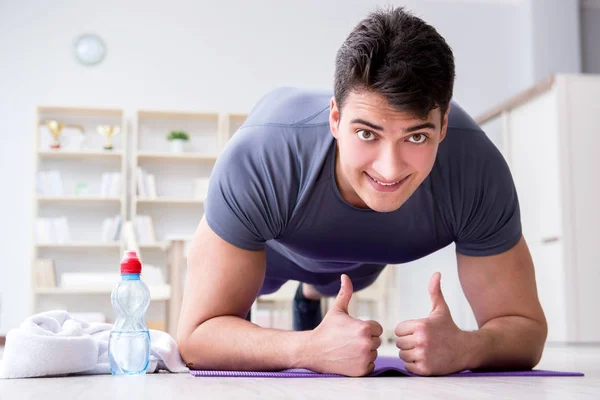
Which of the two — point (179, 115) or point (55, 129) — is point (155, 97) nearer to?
point (179, 115)

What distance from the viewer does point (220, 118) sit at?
6207mm

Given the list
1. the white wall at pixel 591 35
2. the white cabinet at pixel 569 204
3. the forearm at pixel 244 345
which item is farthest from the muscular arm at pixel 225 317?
the white wall at pixel 591 35

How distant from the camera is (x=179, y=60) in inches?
253

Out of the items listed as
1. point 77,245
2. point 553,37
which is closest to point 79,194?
point 77,245

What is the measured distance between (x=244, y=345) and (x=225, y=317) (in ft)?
0.25

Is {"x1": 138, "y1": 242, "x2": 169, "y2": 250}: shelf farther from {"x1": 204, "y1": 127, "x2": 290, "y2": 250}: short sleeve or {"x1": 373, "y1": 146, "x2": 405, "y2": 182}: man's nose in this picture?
{"x1": 373, "y1": 146, "x2": 405, "y2": 182}: man's nose

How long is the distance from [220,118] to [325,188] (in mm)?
4815

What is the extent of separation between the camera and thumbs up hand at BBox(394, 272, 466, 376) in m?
1.34

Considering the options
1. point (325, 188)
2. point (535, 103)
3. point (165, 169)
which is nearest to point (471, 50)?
point (535, 103)

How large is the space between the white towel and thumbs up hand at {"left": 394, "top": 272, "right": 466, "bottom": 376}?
1.52ft

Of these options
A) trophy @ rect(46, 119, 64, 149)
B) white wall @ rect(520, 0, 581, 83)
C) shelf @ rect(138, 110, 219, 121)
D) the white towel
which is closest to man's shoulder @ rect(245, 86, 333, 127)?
the white towel

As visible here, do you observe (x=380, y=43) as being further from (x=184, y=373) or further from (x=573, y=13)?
(x=573, y=13)

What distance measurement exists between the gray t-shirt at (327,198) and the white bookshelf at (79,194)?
176 inches

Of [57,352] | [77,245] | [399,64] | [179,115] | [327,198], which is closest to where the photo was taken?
[399,64]
